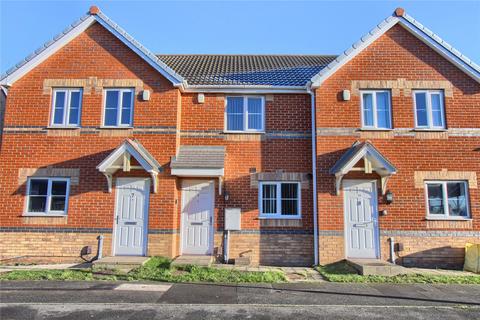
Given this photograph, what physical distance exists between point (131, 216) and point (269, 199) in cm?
442

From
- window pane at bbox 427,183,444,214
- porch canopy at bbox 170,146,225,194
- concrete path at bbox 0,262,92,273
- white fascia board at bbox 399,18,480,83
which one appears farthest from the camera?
white fascia board at bbox 399,18,480,83

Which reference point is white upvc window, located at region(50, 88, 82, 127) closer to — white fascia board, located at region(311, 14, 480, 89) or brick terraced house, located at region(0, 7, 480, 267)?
brick terraced house, located at region(0, 7, 480, 267)

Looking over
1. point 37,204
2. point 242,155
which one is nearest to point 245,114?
point 242,155

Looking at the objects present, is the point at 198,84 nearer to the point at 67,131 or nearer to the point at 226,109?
the point at 226,109

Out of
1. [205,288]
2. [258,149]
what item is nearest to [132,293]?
[205,288]

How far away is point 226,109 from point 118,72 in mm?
3782

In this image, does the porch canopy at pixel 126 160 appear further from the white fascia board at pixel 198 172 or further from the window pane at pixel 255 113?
the window pane at pixel 255 113

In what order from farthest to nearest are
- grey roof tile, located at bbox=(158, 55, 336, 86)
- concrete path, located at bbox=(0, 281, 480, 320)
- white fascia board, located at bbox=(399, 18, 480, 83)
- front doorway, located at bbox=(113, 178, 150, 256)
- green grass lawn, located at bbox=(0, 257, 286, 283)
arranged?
grey roof tile, located at bbox=(158, 55, 336, 86) → white fascia board, located at bbox=(399, 18, 480, 83) → front doorway, located at bbox=(113, 178, 150, 256) → green grass lawn, located at bbox=(0, 257, 286, 283) → concrete path, located at bbox=(0, 281, 480, 320)

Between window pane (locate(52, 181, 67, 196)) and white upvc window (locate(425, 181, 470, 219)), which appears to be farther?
window pane (locate(52, 181, 67, 196))

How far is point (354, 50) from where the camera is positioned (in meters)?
11.6

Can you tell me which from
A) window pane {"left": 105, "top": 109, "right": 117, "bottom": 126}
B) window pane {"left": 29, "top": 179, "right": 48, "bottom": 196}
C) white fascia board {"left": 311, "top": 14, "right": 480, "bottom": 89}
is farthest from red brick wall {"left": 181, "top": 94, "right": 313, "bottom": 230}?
window pane {"left": 29, "top": 179, "right": 48, "bottom": 196}

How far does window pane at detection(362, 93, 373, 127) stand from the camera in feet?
37.6

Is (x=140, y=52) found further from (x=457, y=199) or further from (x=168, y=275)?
(x=457, y=199)

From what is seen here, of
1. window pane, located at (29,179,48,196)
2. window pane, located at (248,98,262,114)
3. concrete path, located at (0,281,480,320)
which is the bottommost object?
concrete path, located at (0,281,480,320)
